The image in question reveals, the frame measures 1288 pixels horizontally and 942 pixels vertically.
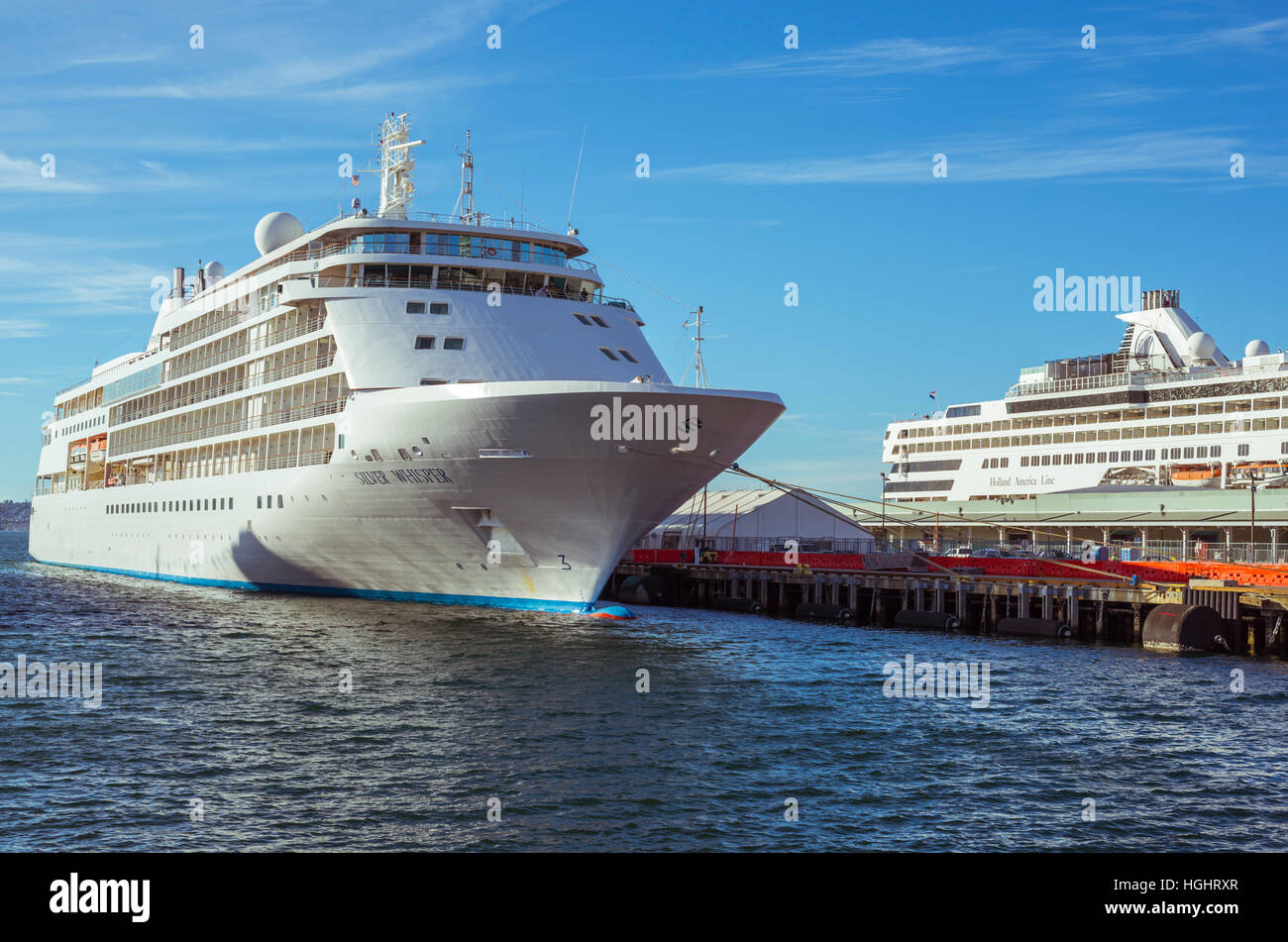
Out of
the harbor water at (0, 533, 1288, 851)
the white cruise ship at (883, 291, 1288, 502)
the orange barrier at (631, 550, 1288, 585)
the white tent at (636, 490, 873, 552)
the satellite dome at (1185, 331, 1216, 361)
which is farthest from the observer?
the satellite dome at (1185, 331, 1216, 361)

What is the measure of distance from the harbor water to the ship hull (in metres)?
2.51

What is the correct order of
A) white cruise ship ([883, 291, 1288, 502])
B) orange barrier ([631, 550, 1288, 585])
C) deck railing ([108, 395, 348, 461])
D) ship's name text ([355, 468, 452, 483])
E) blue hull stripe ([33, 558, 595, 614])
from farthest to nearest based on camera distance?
white cruise ship ([883, 291, 1288, 502]) < deck railing ([108, 395, 348, 461]) < orange barrier ([631, 550, 1288, 585]) < blue hull stripe ([33, 558, 595, 614]) < ship's name text ([355, 468, 452, 483])

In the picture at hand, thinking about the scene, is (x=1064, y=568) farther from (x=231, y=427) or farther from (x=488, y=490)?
(x=231, y=427)

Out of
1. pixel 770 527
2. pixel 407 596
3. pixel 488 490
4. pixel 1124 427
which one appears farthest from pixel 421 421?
pixel 1124 427

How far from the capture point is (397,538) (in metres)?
34.6

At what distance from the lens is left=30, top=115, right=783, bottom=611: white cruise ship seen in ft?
→ 96.6

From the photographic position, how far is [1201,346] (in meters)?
83.0

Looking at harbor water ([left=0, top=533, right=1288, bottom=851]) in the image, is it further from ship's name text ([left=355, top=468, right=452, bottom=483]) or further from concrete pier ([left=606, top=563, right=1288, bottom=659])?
ship's name text ([left=355, top=468, right=452, bottom=483])

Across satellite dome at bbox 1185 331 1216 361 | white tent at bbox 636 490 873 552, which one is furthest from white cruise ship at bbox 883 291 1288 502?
white tent at bbox 636 490 873 552

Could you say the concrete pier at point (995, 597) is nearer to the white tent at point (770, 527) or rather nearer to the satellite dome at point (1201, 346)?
the white tent at point (770, 527)

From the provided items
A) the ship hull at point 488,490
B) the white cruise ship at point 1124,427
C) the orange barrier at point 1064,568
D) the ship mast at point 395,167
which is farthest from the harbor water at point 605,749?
the white cruise ship at point 1124,427

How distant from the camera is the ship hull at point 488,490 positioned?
95.2ft

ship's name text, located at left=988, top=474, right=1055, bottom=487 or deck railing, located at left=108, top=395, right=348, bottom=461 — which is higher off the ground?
deck railing, located at left=108, top=395, right=348, bottom=461
